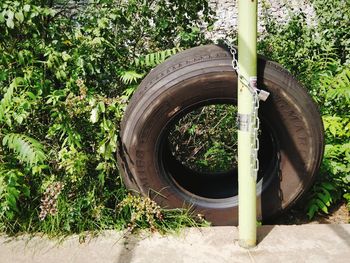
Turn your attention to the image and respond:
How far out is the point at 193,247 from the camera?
2.91m

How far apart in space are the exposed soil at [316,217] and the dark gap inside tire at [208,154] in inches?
18.4

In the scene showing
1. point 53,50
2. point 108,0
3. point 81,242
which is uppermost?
point 108,0

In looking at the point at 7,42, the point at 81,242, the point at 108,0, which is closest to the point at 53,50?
the point at 7,42

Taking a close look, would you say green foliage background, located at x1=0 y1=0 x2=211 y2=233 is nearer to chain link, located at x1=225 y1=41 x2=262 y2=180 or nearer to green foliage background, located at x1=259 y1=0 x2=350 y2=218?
chain link, located at x1=225 y1=41 x2=262 y2=180

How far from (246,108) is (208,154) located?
1992 millimetres

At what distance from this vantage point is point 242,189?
271 centimetres

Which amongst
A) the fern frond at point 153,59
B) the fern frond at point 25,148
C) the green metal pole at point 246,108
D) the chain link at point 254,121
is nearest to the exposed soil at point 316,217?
the green metal pole at point 246,108

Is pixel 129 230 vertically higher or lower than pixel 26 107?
lower

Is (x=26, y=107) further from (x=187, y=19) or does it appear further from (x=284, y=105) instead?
(x=187, y=19)

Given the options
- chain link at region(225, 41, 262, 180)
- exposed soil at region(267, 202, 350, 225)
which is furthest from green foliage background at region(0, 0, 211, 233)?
exposed soil at region(267, 202, 350, 225)

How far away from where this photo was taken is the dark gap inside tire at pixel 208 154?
3621 mm

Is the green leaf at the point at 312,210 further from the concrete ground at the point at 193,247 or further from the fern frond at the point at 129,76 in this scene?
the fern frond at the point at 129,76

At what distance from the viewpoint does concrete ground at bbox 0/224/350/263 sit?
2.78m

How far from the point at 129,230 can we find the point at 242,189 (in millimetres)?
889
